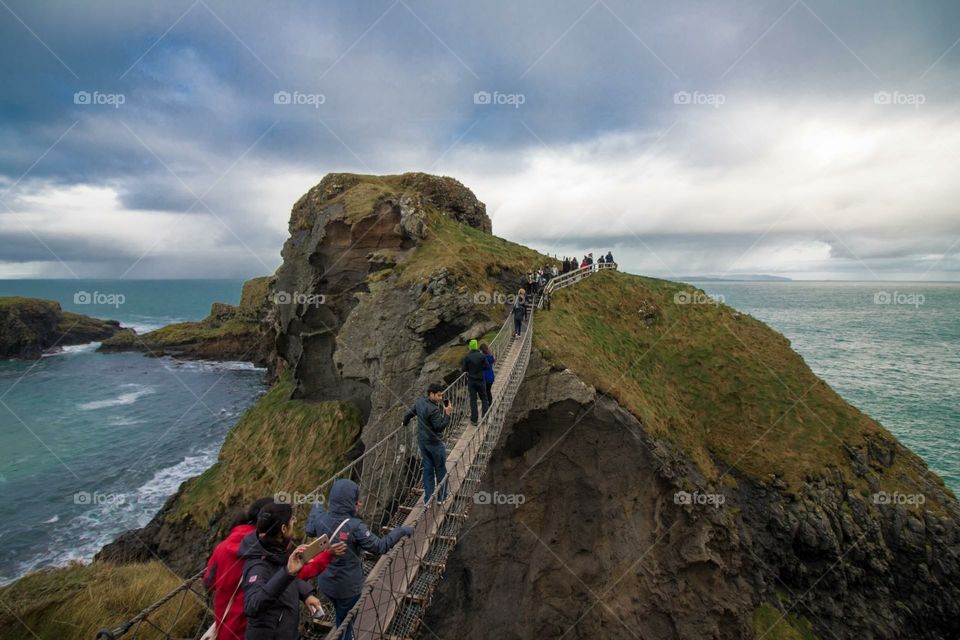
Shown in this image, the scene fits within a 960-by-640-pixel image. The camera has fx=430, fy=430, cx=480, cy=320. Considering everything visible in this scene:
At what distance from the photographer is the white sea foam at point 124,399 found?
44.6 metres

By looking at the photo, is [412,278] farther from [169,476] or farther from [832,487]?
[169,476]

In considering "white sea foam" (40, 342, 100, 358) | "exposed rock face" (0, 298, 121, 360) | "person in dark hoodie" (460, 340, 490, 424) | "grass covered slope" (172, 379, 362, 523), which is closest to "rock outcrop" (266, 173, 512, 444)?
"grass covered slope" (172, 379, 362, 523)

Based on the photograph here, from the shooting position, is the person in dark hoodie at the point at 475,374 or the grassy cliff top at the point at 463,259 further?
the grassy cliff top at the point at 463,259

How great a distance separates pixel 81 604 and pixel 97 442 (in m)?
36.7

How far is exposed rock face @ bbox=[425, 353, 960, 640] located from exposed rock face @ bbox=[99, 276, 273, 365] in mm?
55841

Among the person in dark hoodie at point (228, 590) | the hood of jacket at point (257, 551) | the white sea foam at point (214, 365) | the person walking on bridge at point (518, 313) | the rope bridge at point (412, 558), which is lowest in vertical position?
the white sea foam at point (214, 365)

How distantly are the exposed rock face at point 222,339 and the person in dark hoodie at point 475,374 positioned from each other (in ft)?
190

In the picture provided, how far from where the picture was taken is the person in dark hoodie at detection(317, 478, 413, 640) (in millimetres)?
5012

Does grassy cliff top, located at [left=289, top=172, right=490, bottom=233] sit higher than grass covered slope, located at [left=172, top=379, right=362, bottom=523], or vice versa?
grassy cliff top, located at [left=289, top=172, right=490, bottom=233]

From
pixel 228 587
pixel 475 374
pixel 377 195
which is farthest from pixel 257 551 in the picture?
pixel 377 195

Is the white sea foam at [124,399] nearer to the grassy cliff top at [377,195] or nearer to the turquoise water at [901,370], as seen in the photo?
the grassy cliff top at [377,195]

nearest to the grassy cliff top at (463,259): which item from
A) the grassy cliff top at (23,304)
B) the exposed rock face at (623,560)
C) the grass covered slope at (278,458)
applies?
the exposed rock face at (623,560)

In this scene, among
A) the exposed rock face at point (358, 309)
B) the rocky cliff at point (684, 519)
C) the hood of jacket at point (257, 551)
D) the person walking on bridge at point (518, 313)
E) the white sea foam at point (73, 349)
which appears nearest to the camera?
the hood of jacket at point (257, 551)

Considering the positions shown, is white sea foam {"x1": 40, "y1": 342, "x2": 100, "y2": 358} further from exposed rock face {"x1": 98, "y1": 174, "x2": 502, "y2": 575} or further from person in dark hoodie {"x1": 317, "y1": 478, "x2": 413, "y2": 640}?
person in dark hoodie {"x1": 317, "y1": 478, "x2": 413, "y2": 640}
